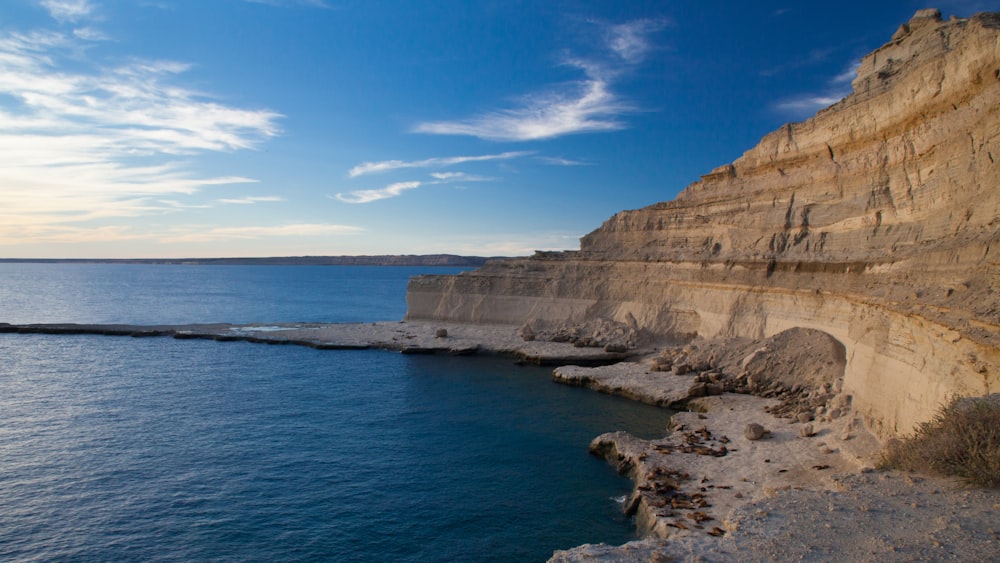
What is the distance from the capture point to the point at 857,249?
2823 cm

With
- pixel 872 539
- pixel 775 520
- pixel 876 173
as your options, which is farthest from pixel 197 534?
pixel 876 173

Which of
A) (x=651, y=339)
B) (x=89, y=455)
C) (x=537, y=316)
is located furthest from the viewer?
(x=537, y=316)

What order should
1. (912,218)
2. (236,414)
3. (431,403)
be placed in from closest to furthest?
(912,218), (236,414), (431,403)

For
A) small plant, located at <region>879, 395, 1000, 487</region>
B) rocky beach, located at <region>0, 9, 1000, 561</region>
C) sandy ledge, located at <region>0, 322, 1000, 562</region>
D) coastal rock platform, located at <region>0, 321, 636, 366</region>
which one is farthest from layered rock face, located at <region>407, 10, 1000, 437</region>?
coastal rock platform, located at <region>0, 321, 636, 366</region>

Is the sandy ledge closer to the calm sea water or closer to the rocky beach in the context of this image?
the rocky beach

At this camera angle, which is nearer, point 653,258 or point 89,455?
point 89,455

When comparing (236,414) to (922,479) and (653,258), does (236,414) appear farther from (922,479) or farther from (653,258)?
(653,258)

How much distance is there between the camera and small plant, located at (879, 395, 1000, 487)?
11.4 metres

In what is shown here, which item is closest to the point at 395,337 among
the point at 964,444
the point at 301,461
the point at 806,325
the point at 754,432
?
the point at 301,461

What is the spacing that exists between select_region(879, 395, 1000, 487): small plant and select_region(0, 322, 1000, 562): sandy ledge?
11.8 inches

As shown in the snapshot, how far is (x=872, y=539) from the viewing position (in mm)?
11211

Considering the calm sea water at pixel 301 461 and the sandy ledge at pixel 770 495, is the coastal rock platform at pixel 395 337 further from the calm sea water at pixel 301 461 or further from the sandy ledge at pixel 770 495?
the sandy ledge at pixel 770 495

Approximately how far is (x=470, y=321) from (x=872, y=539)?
43.5 metres

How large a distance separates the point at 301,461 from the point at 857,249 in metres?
26.4
